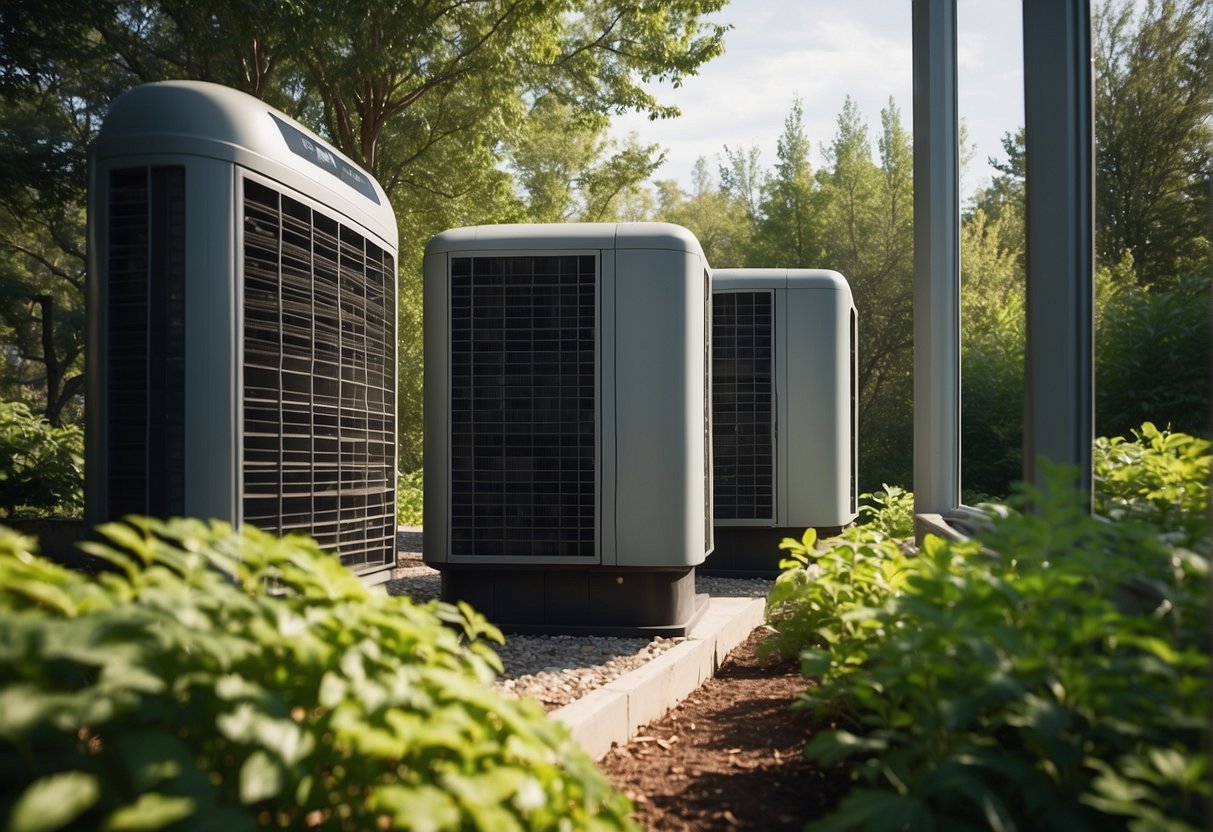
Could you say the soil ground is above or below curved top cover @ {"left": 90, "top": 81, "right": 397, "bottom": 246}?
below

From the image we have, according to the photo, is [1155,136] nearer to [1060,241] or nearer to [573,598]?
[1060,241]

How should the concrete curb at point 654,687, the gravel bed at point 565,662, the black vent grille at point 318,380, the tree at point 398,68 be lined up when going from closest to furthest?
the concrete curb at point 654,687
the black vent grille at point 318,380
the gravel bed at point 565,662
the tree at point 398,68

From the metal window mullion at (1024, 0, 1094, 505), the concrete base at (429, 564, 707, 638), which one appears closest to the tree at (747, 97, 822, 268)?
the concrete base at (429, 564, 707, 638)

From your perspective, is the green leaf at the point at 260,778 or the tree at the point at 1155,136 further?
the tree at the point at 1155,136

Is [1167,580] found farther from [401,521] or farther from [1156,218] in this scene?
[401,521]

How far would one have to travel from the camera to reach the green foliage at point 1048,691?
1.54 meters

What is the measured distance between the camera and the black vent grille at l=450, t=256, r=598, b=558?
15.6 ft

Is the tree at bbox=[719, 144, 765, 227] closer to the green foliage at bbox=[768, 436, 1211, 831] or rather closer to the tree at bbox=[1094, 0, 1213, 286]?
the tree at bbox=[1094, 0, 1213, 286]

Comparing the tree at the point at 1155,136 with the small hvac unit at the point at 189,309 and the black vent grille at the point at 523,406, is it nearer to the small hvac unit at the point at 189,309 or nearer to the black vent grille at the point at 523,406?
the black vent grille at the point at 523,406

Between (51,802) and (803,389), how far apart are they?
21.6 feet

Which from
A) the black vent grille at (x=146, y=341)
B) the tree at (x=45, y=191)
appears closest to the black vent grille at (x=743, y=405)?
the black vent grille at (x=146, y=341)

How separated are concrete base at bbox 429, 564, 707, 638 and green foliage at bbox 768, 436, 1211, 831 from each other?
2.49 metres

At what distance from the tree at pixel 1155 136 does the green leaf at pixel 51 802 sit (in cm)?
306

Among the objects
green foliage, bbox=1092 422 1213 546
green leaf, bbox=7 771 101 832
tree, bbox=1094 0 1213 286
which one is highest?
tree, bbox=1094 0 1213 286
